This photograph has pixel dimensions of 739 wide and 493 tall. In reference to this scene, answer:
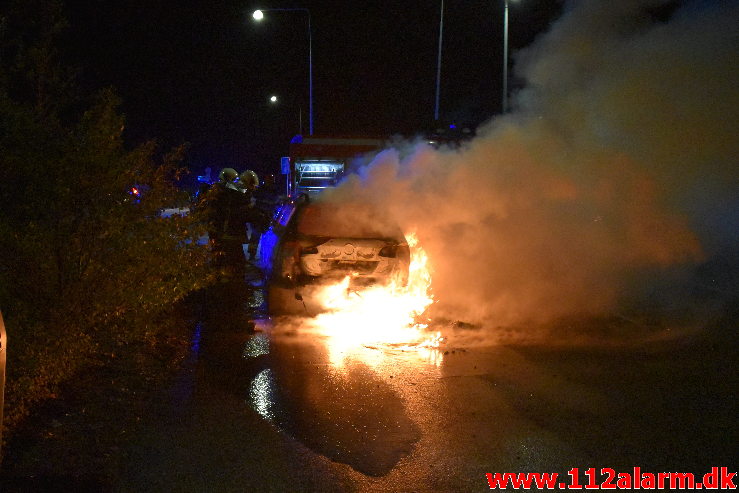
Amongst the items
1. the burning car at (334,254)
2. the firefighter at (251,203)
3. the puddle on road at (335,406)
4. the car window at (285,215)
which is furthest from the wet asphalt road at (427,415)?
the car window at (285,215)

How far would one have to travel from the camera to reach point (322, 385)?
18.9 feet

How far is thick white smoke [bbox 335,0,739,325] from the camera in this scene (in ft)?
29.3

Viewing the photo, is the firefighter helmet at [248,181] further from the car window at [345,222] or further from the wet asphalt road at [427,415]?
the wet asphalt road at [427,415]

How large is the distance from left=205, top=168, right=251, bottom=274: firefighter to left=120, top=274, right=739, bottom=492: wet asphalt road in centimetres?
149

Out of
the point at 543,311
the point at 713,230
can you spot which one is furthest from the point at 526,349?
the point at 713,230

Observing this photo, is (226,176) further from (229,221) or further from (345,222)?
(345,222)

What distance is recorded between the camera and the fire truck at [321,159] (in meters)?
15.8

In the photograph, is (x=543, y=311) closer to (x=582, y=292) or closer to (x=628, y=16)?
(x=582, y=292)

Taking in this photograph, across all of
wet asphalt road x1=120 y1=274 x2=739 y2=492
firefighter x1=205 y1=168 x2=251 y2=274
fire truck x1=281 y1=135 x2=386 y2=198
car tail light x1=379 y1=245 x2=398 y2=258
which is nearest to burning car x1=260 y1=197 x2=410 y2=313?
car tail light x1=379 y1=245 x2=398 y2=258

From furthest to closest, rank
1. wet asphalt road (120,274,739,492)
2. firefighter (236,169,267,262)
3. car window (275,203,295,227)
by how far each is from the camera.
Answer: car window (275,203,295,227) → firefighter (236,169,267,262) → wet asphalt road (120,274,739,492)

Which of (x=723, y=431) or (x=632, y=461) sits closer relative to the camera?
(x=632, y=461)

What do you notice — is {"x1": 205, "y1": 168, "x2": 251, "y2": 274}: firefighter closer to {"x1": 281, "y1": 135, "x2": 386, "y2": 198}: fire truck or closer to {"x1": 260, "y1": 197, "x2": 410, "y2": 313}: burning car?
{"x1": 260, "y1": 197, "x2": 410, "y2": 313}: burning car

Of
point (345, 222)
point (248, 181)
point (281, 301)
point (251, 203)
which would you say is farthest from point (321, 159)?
point (281, 301)

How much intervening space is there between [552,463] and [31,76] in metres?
5.21
